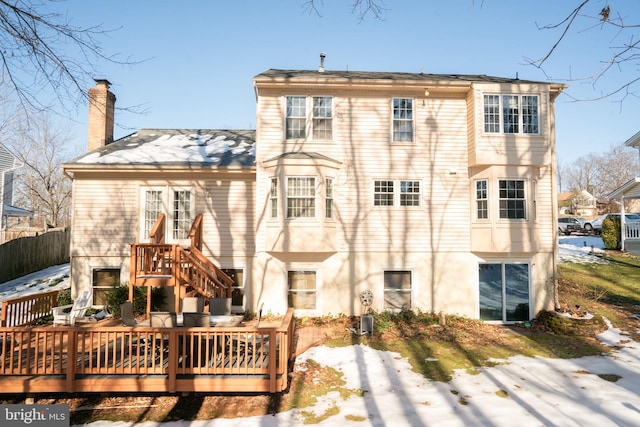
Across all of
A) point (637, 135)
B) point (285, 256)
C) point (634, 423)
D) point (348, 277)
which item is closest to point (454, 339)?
point (348, 277)

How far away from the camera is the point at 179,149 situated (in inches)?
554

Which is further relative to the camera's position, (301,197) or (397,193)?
(397,193)

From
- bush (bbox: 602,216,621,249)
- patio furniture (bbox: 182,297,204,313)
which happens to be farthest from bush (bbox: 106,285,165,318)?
bush (bbox: 602,216,621,249)

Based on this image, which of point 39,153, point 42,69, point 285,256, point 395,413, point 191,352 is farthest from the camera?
point 39,153

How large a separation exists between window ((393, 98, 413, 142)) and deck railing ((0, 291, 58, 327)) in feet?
40.0

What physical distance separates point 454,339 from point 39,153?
112 ft

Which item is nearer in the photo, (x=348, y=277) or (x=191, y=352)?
(x=191, y=352)

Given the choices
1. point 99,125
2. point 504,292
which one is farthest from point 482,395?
point 99,125

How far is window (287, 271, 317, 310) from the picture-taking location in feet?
38.9

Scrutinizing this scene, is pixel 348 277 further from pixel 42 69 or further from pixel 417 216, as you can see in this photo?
pixel 42 69

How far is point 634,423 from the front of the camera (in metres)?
5.63

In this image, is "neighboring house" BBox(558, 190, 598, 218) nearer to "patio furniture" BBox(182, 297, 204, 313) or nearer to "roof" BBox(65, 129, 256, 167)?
"roof" BBox(65, 129, 256, 167)

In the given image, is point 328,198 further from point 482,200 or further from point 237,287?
point 482,200

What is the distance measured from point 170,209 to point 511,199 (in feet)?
38.0
